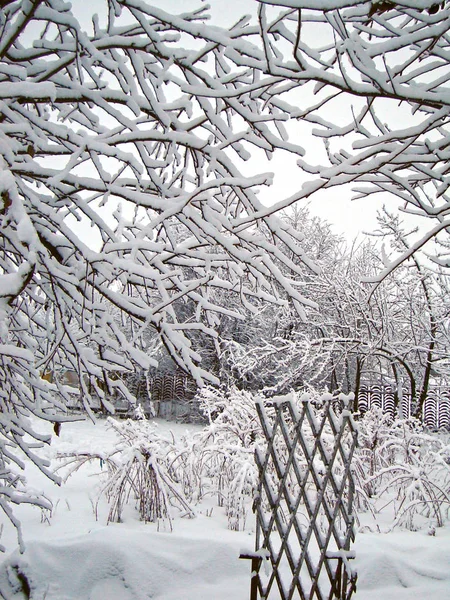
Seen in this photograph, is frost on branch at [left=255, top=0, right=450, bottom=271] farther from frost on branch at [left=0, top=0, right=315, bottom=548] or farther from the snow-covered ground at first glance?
the snow-covered ground

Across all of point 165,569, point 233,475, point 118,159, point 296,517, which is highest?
point 118,159

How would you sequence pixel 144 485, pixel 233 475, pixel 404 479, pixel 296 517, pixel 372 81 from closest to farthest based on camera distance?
pixel 372 81
pixel 296 517
pixel 144 485
pixel 233 475
pixel 404 479

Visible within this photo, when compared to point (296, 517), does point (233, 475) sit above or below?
below

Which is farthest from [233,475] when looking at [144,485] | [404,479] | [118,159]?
[118,159]

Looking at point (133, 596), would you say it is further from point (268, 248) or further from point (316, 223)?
point (316, 223)

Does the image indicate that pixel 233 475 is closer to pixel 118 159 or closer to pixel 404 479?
pixel 404 479

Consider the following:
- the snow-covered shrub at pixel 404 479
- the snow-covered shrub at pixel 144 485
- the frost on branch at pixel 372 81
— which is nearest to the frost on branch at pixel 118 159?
the frost on branch at pixel 372 81

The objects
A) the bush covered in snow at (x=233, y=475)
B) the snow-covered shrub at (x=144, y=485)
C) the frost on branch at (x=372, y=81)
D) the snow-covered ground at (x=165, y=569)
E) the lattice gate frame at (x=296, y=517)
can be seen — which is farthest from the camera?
the bush covered in snow at (x=233, y=475)

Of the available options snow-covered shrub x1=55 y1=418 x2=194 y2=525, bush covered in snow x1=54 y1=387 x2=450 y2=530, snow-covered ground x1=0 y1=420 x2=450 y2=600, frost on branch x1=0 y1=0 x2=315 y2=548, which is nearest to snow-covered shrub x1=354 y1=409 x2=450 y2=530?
bush covered in snow x1=54 y1=387 x2=450 y2=530

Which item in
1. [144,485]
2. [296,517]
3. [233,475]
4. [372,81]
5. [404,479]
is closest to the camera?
[372,81]

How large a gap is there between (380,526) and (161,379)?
1334cm

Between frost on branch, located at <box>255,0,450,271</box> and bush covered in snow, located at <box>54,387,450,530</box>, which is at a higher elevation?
frost on branch, located at <box>255,0,450,271</box>

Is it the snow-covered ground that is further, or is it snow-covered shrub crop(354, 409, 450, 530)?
snow-covered shrub crop(354, 409, 450, 530)

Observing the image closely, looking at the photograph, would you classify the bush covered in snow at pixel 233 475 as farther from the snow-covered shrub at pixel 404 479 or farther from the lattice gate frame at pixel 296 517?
the lattice gate frame at pixel 296 517
